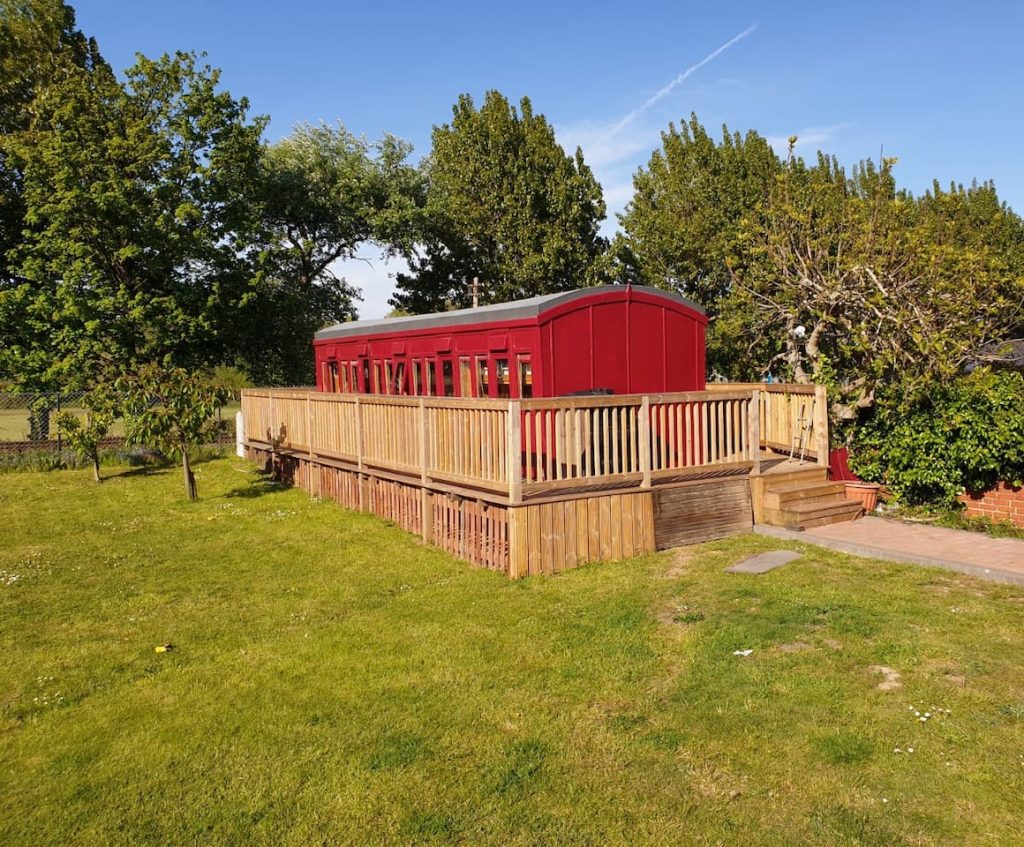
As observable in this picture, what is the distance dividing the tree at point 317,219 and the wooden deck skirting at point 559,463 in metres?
15.7

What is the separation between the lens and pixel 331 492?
1200cm

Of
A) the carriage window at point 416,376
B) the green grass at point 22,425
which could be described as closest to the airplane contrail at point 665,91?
the carriage window at point 416,376

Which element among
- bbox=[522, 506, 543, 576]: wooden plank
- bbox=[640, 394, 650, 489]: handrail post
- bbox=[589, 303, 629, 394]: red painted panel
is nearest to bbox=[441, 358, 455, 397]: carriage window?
bbox=[589, 303, 629, 394]: red painted panel

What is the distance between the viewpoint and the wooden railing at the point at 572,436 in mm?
7609

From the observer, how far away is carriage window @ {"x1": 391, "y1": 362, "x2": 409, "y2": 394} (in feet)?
44.4

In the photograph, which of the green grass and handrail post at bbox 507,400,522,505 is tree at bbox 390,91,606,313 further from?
handrail post at bbox 507,400,522,505

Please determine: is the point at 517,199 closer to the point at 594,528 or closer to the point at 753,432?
the point at 753,432

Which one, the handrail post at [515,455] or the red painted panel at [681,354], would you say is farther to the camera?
the red painted panel at [681,354]

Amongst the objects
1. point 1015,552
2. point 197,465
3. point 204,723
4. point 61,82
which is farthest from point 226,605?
point 61,82

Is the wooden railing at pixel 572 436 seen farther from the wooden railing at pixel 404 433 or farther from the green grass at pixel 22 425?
the green grass at pixel 22 425

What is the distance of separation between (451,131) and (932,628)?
23.6 meters

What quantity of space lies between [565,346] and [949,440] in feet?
16.0

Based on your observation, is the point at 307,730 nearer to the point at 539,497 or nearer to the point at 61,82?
the point at 539,497

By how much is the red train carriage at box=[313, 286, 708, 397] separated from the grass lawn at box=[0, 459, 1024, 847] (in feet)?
11.0
